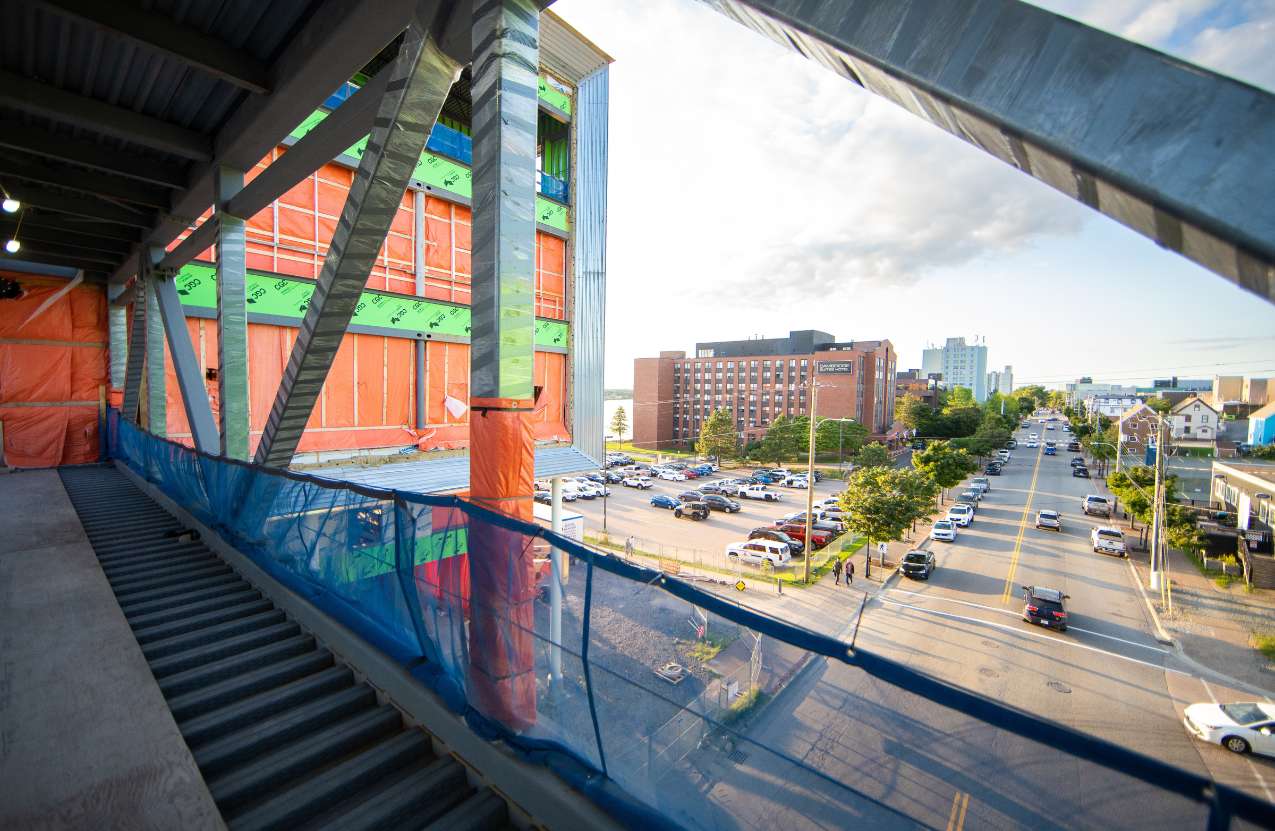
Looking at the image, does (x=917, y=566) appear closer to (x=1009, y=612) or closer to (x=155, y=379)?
(x=1009, y=612)

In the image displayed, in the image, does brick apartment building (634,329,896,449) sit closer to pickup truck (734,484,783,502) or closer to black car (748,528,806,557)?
pickup truck (734,484,783,502)

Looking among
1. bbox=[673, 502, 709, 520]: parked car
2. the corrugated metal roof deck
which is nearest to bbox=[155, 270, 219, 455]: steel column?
the corrugated metal roof deck

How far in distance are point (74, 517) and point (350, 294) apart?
6516mm

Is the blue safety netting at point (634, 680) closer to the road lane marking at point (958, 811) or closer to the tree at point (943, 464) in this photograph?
the road lane marking at point (958, 811)

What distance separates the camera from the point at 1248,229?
90 cm

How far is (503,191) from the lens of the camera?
2953 mm

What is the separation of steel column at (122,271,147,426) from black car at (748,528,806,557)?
2089cm

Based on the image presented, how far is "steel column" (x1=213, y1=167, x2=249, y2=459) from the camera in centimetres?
703

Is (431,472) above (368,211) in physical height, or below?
below

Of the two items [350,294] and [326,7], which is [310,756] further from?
[326,7]

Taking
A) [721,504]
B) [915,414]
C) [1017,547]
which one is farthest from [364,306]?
[915,414]

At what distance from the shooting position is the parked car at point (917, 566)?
19253mm

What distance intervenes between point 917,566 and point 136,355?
24264 mm

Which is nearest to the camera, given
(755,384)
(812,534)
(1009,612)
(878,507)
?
(1009,612)
